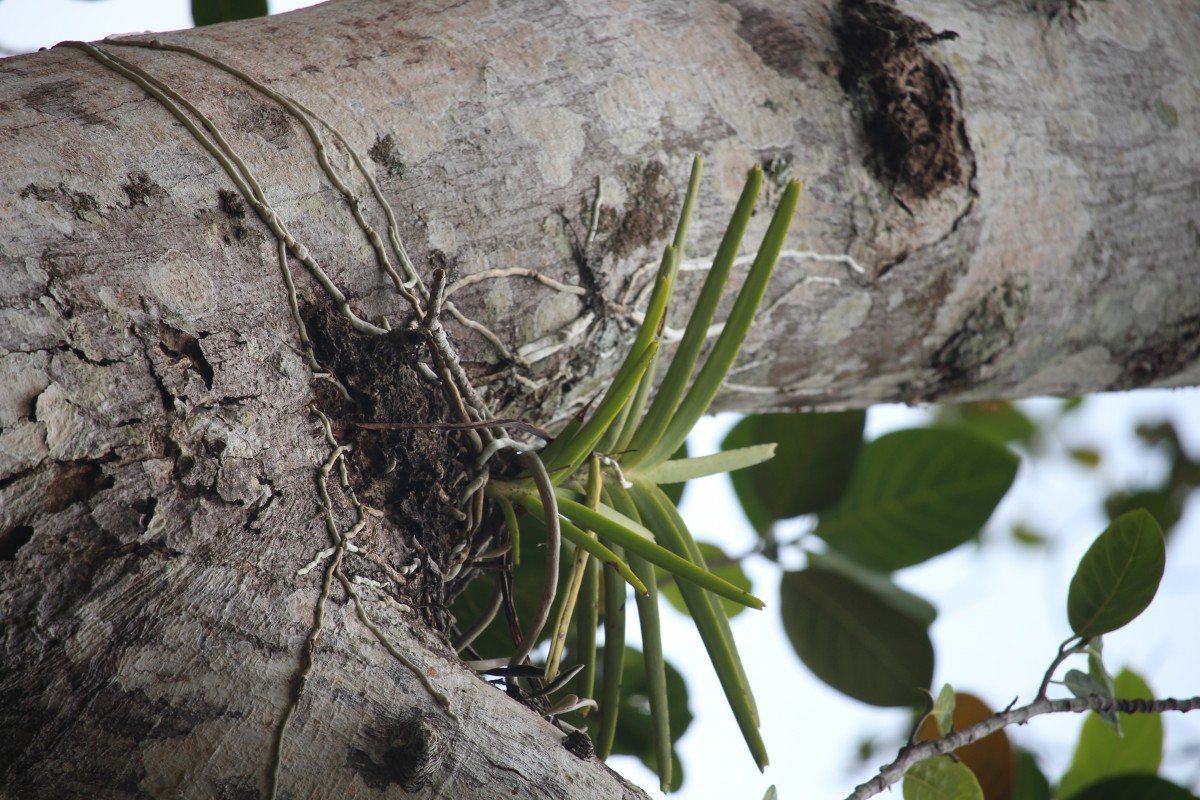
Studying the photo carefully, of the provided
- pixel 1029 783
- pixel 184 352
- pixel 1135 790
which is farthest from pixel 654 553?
pixel 1029 783

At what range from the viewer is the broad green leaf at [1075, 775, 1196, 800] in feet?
3.21

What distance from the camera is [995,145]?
823 mm

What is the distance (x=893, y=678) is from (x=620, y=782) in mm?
700

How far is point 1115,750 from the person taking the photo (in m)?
1.20

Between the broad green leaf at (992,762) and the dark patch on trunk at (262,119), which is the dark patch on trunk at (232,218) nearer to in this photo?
the dark patch on trunk at (262,119)

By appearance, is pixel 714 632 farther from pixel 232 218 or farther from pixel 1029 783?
pixel 1029 783

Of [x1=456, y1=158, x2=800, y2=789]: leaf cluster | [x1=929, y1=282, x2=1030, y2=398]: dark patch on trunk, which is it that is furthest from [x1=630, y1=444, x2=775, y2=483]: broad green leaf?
[x1=929, y1=282, x2=1030, y2=398]: dark patch on trunk

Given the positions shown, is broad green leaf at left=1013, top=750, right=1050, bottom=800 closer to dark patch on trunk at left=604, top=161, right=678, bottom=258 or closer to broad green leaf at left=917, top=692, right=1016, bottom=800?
broad green leaf at left=917, top=692, right=1016, bottom=800

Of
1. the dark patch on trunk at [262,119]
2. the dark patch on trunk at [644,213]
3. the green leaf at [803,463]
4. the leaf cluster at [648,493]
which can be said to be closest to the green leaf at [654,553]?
the leaf cluster at [648,493]

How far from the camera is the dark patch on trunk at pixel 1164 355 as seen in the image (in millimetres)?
994

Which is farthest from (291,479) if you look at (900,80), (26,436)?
(900,80)

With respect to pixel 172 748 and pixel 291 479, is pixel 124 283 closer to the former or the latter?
pixel 291 479

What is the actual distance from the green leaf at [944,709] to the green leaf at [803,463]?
1.30ft

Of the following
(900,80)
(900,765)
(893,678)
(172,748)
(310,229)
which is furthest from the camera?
(893,678)
